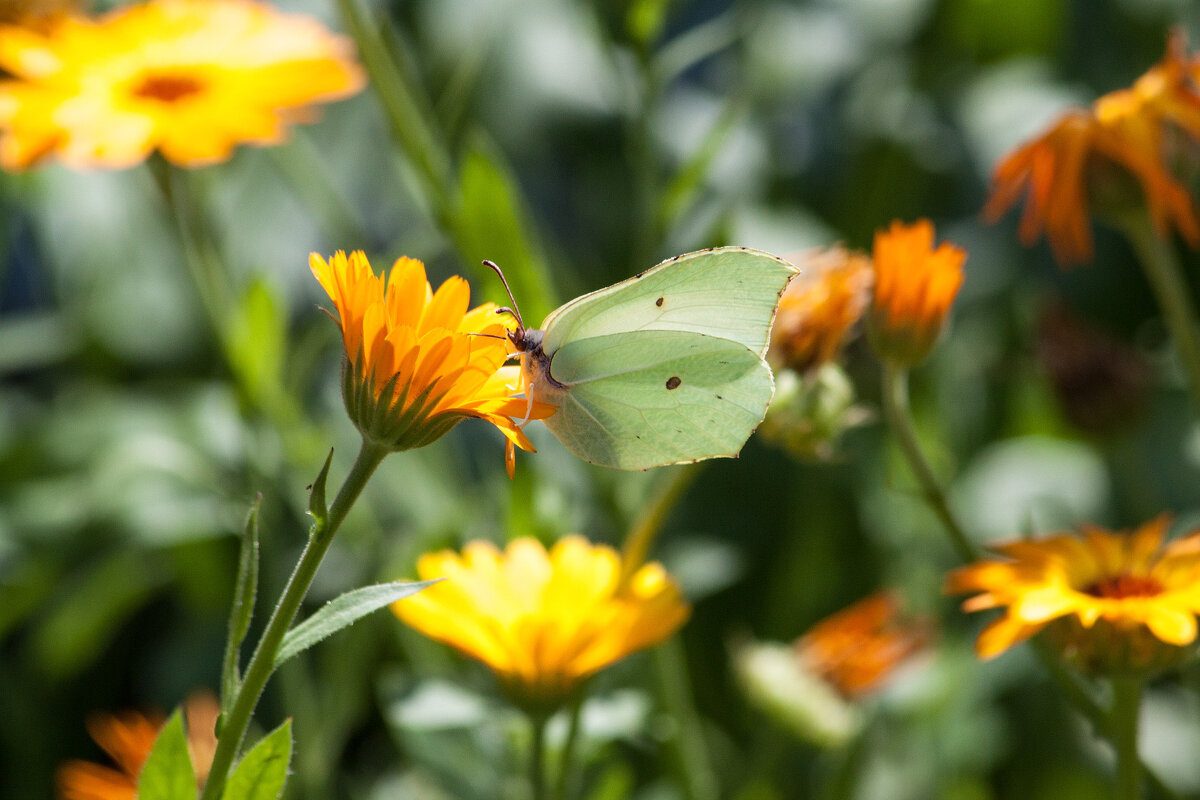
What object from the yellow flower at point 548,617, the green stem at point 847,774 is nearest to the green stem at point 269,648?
the yellow flower at point 548,617

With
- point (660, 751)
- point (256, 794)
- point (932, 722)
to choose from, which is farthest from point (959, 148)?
point (256, 794)

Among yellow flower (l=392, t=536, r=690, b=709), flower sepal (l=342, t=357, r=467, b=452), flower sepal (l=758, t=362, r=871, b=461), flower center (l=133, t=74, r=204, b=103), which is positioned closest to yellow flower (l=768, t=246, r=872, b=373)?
flower sepal (l=758, t=362, r=871, b=461)

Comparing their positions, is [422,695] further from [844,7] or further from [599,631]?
[844,7]

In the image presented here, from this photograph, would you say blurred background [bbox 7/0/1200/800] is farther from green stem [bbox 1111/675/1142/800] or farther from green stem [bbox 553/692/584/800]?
green stem [bbox 1111/675/1142/800]

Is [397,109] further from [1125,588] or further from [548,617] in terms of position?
[1125,588]

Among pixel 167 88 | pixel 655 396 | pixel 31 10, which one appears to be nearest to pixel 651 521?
pixel 655 396
